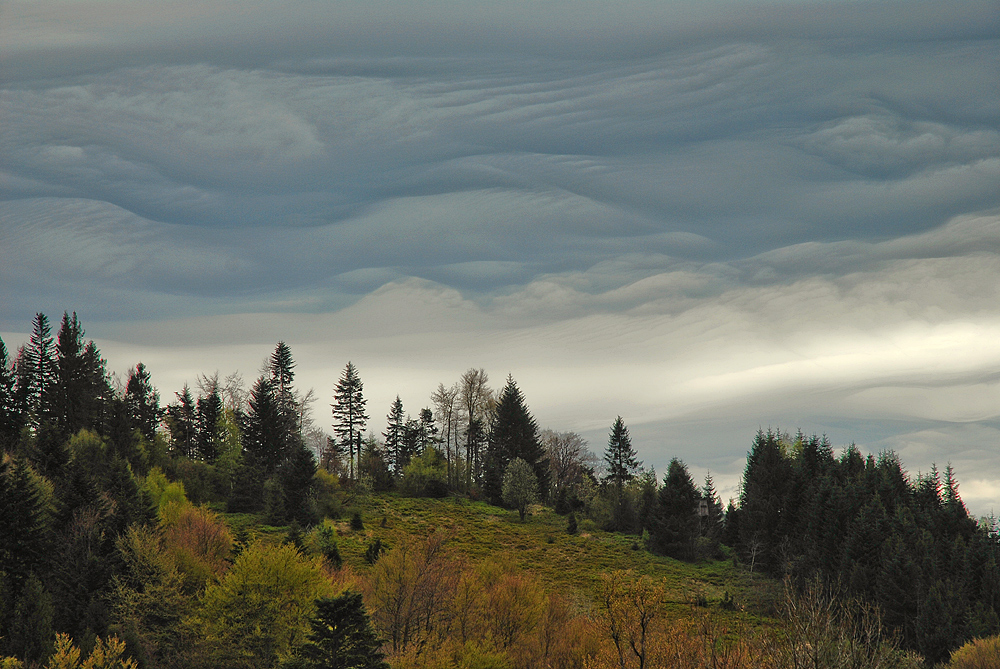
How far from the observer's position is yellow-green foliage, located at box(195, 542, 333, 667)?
145 ft

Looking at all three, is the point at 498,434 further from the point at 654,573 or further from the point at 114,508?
the point at 114,508

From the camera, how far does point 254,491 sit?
8231cm

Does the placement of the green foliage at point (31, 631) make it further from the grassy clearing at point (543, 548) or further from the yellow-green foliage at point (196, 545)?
the grassy clearing at point (543, 548)

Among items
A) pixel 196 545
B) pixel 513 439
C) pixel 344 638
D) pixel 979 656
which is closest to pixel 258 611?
pixel 344 638

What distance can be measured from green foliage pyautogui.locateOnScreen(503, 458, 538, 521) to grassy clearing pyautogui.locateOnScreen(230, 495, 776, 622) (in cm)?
176

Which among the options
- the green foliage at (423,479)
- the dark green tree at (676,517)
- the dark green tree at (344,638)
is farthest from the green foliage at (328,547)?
the dark green tree at (676,517)

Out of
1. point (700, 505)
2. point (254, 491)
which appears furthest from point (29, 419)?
point (700, 505)

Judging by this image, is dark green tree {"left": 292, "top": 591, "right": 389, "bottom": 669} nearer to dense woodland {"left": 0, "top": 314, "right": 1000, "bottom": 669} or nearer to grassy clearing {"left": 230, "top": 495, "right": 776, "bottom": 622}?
dense woodland {"left": 0, "top": 314, "right": 1000, "bottom": 669}

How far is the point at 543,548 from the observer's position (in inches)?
3191

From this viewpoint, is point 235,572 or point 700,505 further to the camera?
point 700,505

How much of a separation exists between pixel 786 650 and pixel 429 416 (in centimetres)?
9539

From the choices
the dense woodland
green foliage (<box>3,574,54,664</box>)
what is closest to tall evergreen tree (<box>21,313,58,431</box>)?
the dense woodland

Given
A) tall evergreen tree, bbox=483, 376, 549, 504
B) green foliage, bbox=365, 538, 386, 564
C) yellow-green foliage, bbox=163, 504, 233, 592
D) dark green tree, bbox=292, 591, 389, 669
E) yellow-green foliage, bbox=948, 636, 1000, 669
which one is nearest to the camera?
dark green tree, bbox=292, 591, 389, 669

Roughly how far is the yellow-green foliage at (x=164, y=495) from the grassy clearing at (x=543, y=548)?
6182 mm
